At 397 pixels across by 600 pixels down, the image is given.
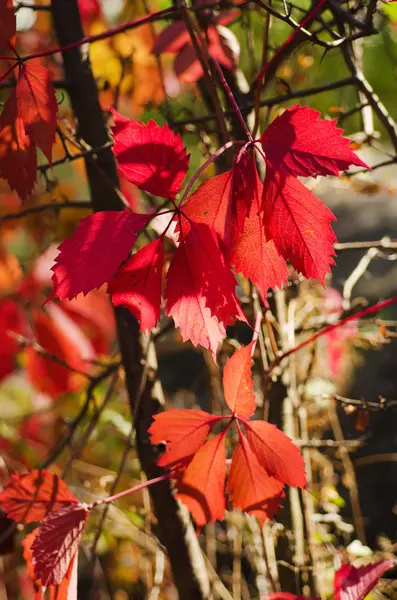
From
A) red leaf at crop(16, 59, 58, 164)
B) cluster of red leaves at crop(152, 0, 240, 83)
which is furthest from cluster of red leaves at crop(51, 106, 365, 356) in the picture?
cluster of red leaves at crop(152, 0, 240, 83)

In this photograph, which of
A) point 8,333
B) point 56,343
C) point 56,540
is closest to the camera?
point 56,540

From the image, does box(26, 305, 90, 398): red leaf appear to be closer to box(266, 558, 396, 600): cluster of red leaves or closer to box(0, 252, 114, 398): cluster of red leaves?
box(0, 252, 114, 398): cluster of red leaves

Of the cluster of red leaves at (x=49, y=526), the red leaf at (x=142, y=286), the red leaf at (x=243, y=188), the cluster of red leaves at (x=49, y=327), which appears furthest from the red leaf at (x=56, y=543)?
the cluster of red leaves at (x=49, y=327)

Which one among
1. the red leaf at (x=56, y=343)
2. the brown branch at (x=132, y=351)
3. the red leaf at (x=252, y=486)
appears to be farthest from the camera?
the red leaf at (x=56, y=343)

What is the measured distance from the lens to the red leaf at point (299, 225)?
48cm

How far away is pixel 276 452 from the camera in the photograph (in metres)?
0.56

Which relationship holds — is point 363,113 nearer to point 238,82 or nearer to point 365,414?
point 238,82

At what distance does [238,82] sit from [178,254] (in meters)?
0.43

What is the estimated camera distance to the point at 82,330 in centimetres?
151

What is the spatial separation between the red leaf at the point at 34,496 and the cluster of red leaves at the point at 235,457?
14cm

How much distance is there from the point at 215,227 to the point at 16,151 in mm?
216

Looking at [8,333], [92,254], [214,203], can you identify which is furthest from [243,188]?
[8,333]

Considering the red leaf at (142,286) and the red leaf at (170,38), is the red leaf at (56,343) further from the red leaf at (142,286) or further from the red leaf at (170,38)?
the red leaf at (142,286)

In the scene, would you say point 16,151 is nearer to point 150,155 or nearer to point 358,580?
point 150,155
